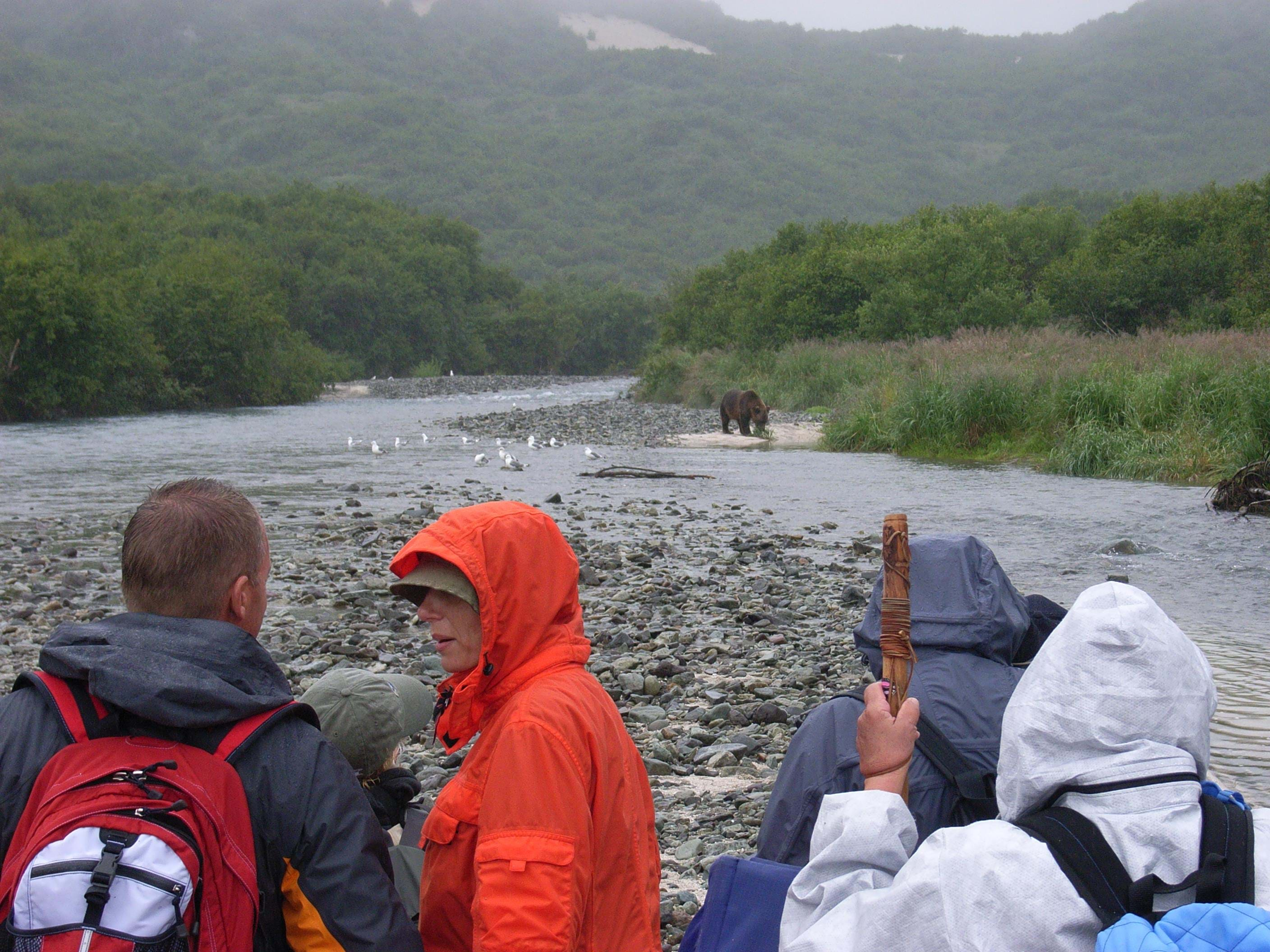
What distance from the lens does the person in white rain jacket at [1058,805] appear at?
1445 millimetres

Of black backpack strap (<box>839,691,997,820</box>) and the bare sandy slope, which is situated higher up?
black backpack strap (<box>839,691,997,820</box>)

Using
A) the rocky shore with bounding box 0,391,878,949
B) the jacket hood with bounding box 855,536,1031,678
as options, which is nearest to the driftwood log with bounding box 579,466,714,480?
the rocky shore with bounding box 0,391,878,949

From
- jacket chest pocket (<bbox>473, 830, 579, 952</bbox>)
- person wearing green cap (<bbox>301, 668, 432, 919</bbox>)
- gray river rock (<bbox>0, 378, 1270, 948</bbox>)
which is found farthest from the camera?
gray river rock (<bbox>0, 378, 1270, 948</bbox>)

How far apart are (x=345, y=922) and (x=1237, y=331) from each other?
80.1 feet

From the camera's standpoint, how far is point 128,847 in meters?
1.59

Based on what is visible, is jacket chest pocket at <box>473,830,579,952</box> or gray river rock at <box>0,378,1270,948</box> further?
gray river rock at <box>0,378,1270,948</box>

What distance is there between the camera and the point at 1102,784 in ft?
4.95

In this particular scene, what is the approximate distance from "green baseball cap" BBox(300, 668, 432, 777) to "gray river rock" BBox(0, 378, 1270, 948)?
116 centimetres

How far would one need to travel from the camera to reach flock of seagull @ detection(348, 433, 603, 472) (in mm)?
18203

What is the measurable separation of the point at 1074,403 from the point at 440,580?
56.7 feet

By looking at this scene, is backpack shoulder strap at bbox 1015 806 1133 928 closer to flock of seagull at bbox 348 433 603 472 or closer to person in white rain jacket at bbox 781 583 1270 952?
person in white rain jacket at bbox 781 583 1270 952

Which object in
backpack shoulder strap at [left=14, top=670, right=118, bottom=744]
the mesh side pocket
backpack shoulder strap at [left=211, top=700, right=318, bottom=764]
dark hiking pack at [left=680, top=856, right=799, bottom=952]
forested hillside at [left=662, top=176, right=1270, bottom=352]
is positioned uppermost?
forested hillside at [left=662, top=176, right=1270, bottom=352]

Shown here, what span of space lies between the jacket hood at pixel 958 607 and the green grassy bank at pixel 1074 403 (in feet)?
43.7

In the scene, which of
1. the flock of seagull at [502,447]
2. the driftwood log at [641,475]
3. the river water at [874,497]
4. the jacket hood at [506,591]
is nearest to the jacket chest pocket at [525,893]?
the jacket hood at [506,591]
